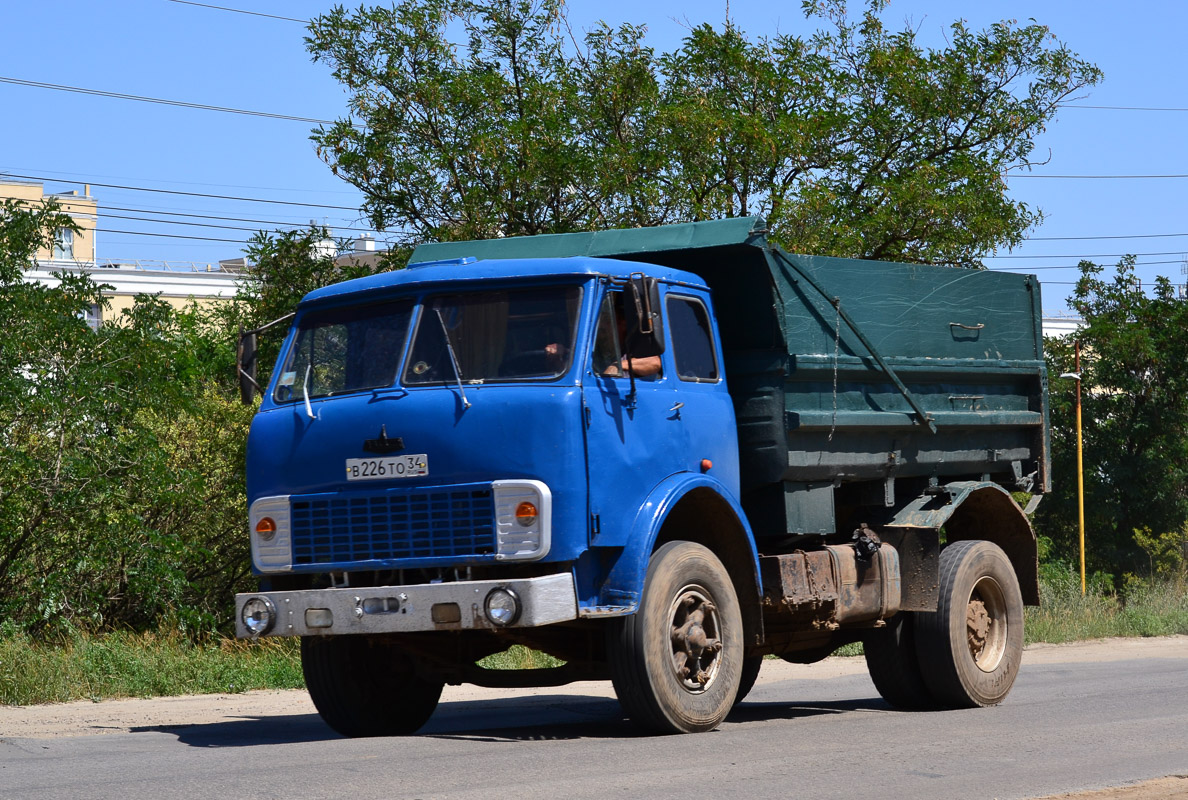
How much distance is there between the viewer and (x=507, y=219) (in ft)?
55.9

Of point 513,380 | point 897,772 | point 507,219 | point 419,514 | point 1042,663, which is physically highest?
point 507,219

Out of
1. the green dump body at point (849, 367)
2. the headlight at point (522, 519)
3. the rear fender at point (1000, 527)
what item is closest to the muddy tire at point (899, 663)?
the green dump body at point (849, 367)

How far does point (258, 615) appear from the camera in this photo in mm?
7902

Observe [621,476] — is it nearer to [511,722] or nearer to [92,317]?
[511,722]

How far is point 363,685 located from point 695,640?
6.81 feet

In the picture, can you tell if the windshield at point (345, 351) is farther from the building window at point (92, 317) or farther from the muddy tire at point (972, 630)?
the building window at point (92, 317)

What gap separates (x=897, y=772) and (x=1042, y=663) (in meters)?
9.09

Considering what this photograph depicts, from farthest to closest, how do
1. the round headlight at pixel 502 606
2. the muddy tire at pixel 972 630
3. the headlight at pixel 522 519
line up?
1. the muddy tire at pixel 972 630
2. the headlight at pixel 522 519
3. the round headlight at pixel 502 606

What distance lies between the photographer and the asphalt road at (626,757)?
6.28 metres

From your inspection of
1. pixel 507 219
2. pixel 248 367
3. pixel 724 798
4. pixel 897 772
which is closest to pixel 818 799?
pixel 724 798

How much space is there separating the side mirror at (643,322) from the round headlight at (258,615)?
7.81 feet

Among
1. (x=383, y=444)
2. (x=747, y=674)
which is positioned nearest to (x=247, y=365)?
(x=383, y=444)

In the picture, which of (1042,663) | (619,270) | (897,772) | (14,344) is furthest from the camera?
(1042,663)

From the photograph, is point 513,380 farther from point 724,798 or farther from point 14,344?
point 14,344
